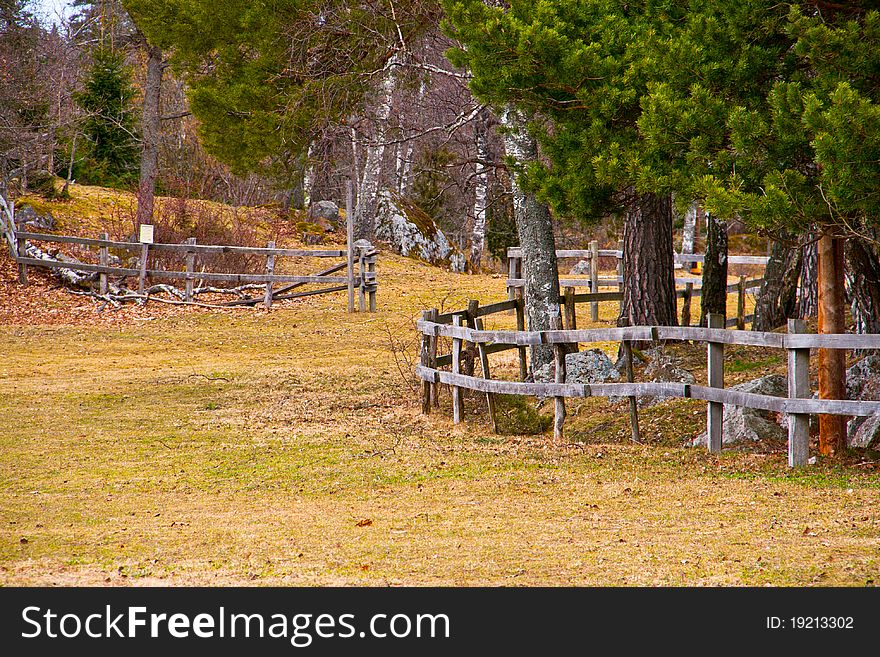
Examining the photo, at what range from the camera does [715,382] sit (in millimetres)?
9195

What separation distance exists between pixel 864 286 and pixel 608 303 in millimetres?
12451

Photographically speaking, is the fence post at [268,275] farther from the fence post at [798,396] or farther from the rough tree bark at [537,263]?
the fence post at [798,396]

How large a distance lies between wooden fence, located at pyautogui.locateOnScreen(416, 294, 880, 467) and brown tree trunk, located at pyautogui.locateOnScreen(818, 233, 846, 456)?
0.50m

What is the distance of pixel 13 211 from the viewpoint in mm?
25578

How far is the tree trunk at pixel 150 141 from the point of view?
24.6m

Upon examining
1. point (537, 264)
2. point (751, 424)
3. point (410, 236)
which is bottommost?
point (751, 424)

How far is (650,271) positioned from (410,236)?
60.8ft

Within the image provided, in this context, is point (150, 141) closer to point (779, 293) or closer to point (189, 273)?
point (189, 273)

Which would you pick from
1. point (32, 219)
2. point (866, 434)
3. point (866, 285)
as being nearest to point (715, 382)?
point (866, 434)

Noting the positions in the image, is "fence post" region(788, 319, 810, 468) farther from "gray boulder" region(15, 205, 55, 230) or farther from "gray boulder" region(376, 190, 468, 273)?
"gray boulder" region(376, 190, 468, 273)

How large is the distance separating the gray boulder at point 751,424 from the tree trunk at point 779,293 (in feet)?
14.2

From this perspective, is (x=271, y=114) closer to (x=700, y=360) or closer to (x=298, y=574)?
(x=700, y=360)

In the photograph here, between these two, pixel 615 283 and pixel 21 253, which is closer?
pixel 615 283

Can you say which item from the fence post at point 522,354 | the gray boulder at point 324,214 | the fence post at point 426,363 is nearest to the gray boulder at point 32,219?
the gray boulder at point 324,214
